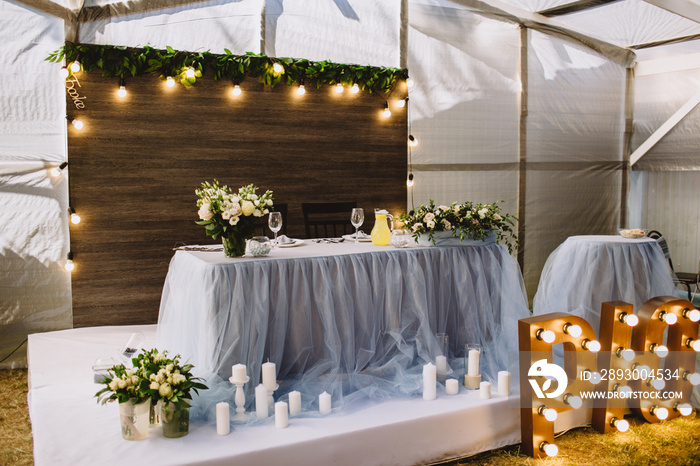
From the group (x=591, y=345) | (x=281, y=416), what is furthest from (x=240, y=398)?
(x=591, y=345)

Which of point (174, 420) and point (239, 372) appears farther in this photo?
point (239, 372)

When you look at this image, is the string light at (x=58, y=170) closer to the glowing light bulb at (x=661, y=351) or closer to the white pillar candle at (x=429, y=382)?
the white pillar candle at (x=429, y=382)

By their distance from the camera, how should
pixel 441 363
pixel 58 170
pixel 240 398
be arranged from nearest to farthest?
pixel 240 398 < pixel 441 363 < pixel 58 170

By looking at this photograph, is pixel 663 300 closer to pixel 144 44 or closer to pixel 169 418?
pixel 169 418

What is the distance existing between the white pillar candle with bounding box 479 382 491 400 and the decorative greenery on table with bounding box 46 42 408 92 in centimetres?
→ 331

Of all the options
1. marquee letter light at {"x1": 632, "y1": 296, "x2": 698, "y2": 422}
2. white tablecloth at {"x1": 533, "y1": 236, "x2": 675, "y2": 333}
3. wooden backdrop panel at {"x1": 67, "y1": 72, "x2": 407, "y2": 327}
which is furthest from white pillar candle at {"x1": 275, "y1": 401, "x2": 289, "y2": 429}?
wooden backdrop panel at {"x1": 67, "y1": 72, "x2": 407, "y2": 327}

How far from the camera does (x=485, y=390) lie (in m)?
2.90

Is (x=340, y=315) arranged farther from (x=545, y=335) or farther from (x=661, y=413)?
(x=661, y=413)

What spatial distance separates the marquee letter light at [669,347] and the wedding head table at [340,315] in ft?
2.24

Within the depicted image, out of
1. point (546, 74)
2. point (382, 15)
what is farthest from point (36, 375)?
point (546, 74)

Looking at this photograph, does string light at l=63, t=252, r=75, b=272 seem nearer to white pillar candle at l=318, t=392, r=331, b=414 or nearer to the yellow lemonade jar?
the yellow lemonade jar

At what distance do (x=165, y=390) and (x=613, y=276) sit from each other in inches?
113

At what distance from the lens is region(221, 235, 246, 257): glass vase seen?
2.89 meters

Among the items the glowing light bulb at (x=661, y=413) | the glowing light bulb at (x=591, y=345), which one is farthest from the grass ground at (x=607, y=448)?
the glowing light bulb at (x=591, y=345)
